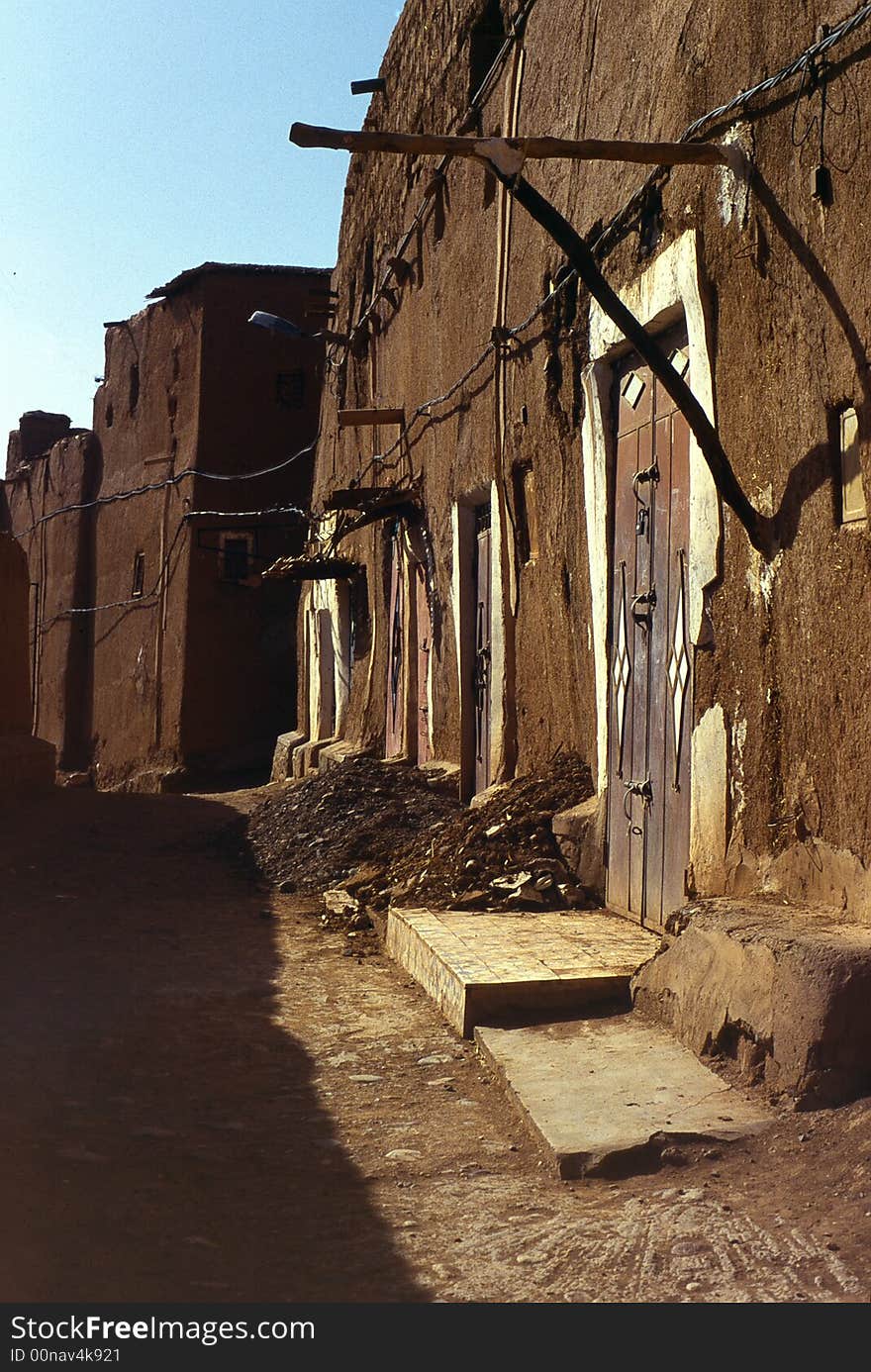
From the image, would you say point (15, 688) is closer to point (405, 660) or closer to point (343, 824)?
point (405, 660)

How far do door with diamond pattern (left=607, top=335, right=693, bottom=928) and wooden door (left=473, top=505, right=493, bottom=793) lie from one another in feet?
8.54

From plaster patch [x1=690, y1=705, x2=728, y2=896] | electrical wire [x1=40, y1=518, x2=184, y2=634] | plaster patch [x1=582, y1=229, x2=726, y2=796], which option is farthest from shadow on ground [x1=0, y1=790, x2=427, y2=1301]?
electrical wire [x1=40, y1=518, x2=184, y2=634]

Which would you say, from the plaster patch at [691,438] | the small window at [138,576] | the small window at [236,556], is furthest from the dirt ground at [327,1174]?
the small window at [138,576]

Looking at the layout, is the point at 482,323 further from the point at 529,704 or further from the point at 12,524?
the point at 12,524

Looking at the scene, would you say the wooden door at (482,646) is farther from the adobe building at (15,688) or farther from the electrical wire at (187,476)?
the electrical wire at (187,476)

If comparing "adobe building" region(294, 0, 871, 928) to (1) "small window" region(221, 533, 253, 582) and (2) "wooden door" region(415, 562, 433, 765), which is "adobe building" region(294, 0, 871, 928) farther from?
(1) "small window" region(221, 533, 253, 582)

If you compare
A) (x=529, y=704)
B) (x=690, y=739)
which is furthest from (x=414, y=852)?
(x=690, y=739)

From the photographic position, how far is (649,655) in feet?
18.3

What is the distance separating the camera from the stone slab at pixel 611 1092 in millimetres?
3449

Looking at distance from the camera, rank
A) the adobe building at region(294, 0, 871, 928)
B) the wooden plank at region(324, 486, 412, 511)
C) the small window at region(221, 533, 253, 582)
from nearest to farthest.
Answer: the adobe building at region(294, 0, 871, 928) → the wooden plank at region(324, 486, 412, 511) → the small window at region(221, 533, 253, 582)

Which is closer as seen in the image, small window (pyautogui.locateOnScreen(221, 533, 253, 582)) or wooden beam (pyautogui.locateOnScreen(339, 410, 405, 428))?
wooden beam (pyautogui.locateOnScreen(339, 410, 405, 428))

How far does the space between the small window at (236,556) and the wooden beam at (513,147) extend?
16.5 metres

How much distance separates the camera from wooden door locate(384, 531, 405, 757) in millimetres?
11852

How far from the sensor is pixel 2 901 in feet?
25.4
